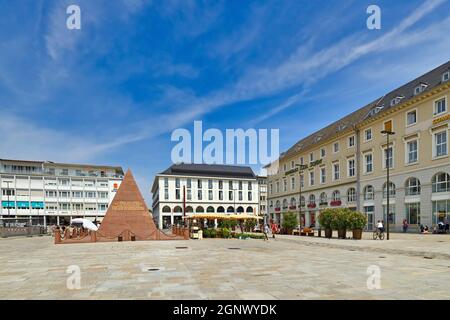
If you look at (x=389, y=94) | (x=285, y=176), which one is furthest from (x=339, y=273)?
(x=285, y=176)

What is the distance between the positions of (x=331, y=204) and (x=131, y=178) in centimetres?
3456

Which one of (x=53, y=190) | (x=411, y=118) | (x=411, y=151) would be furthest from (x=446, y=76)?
(x=53, y=190)

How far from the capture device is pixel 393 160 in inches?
1569

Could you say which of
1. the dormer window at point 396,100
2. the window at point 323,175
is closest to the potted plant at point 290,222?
the dormer window at point 396,100

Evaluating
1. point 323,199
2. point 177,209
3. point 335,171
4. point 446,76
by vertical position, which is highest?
point 446,76

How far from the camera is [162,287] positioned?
859 centimetres

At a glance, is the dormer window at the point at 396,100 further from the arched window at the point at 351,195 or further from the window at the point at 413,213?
the arched window at the point at 351,195

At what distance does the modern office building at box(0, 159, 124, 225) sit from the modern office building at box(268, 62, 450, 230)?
49805mm

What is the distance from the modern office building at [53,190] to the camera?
7431 centimetres

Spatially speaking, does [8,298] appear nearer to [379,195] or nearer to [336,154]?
[379,195]

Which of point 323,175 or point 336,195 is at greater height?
point 323,175

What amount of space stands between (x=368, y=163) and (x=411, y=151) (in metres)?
7.60

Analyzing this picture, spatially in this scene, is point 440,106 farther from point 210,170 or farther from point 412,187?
point 210,170
